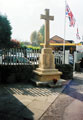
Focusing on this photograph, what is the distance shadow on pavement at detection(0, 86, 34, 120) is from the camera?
4055mm

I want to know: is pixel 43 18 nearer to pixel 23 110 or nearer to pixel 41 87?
pixel 41 87

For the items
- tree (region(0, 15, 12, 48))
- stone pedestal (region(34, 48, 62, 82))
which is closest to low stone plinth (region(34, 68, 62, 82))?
stone pedestal (region(34, 48, 62, 82))

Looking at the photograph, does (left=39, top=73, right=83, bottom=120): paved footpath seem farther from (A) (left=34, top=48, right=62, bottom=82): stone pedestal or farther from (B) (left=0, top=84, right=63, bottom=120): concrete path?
(A) (left=34, top=48, right=62, bottom=82): stone pedestal

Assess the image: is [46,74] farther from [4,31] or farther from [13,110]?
[4,31]

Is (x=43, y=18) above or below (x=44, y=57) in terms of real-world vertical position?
above

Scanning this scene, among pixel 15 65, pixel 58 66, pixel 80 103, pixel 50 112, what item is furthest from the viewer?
pixel 58 66

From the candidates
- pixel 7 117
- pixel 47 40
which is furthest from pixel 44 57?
pixel 7 117

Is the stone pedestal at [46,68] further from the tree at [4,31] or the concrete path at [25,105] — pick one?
the tree at [4,31]

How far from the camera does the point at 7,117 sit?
4.04 meters

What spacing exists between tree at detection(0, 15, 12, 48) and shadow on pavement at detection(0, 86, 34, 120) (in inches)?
1327

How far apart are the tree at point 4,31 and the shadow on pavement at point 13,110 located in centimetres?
3370

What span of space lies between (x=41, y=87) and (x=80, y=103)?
275 centimetres

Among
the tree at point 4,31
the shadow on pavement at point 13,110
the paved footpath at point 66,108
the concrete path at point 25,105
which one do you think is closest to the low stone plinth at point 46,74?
the concrete path at point 25,105

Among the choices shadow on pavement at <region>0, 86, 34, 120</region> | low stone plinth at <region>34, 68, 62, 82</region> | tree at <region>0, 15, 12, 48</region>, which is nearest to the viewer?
shadow on pavement at <region>0, 86, 34, 120</region>
